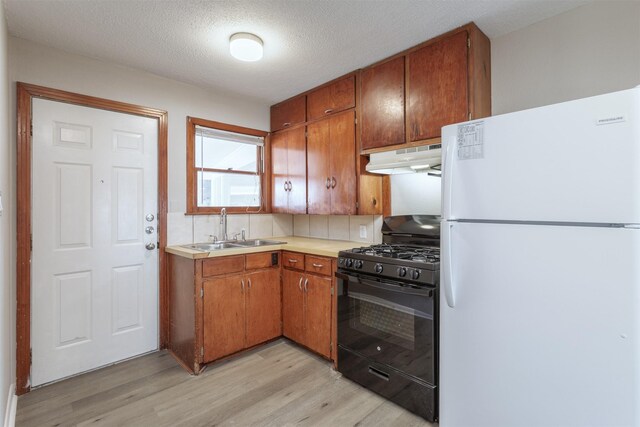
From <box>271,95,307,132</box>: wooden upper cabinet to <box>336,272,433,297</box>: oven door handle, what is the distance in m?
1.71

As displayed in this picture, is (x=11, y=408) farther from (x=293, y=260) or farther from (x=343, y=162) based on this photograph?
(x=343, y=162)

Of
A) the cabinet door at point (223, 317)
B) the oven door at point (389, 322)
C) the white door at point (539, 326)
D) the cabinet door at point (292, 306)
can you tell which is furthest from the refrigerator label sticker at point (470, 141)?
the cabinet door at point (223, 317)

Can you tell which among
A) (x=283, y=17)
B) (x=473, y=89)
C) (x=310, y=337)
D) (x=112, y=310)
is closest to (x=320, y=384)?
(x=310, y=337)

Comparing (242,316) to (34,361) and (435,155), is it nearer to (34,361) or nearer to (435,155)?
(34,361)

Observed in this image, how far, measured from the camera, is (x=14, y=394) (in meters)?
2.11

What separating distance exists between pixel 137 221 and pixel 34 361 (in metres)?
1.17

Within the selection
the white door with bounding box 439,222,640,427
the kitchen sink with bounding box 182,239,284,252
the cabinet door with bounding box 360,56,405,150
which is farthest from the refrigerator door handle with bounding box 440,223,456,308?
the kitchen sink with bounding box 182,239,284,252

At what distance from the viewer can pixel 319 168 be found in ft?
10.2

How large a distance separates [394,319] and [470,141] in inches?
45.5

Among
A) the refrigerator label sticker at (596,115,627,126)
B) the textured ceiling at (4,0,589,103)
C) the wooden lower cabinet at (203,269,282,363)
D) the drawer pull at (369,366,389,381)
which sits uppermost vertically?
the textured ceiling at (4,0,589,103)

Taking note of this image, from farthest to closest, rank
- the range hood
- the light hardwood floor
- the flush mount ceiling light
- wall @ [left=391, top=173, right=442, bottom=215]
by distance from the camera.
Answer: wall @ [left=391, top=173, right=442, bottom=215], the range hood, the flush mount ceiling light, the light hardwood floor

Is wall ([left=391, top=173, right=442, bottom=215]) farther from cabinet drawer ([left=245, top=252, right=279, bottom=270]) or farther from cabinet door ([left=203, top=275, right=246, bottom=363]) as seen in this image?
cabinet door ([left=203, top=275, right=246, bottom=363])

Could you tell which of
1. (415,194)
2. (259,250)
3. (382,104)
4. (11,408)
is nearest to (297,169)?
(259,250)

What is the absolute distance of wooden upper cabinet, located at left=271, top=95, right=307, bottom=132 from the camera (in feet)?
10.8
